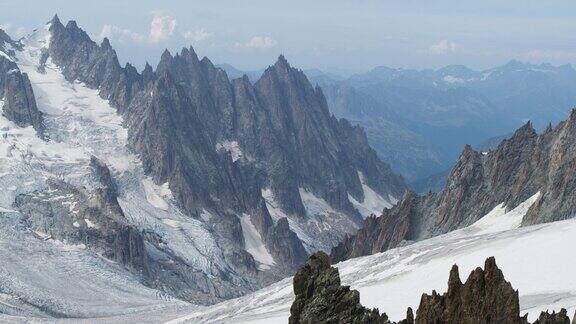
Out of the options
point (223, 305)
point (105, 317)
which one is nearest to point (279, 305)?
point (223, 305)

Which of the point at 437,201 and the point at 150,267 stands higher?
the point at 437,201

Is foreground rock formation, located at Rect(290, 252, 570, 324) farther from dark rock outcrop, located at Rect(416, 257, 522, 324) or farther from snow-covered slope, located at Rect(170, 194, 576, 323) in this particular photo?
snow-covered slope, located at Rect(170, 194, 576, 323)

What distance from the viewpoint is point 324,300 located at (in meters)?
34.3

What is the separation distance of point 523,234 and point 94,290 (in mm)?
118183

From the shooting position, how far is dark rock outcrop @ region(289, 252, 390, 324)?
33.8 meters

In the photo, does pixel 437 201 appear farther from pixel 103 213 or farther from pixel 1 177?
pixel 1 177

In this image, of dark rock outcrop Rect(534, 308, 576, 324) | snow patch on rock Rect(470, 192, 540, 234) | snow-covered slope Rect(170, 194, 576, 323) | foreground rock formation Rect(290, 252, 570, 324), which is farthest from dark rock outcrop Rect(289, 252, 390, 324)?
snow patch on rock Rect(470, 192, 540, 234)

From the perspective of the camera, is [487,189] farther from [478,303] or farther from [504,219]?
[478,303]

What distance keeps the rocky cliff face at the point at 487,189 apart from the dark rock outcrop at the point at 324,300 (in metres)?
61.4

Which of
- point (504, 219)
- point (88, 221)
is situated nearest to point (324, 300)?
point (504, 219)

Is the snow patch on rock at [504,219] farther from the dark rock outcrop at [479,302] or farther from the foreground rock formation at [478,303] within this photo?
the dark rock outcrop at [479,302]

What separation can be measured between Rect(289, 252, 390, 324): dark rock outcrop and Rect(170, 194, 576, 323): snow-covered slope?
11782 mm

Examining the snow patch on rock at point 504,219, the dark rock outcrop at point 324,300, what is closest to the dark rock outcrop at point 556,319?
the dark rock outcrop at point 324,300

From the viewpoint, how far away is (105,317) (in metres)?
141
